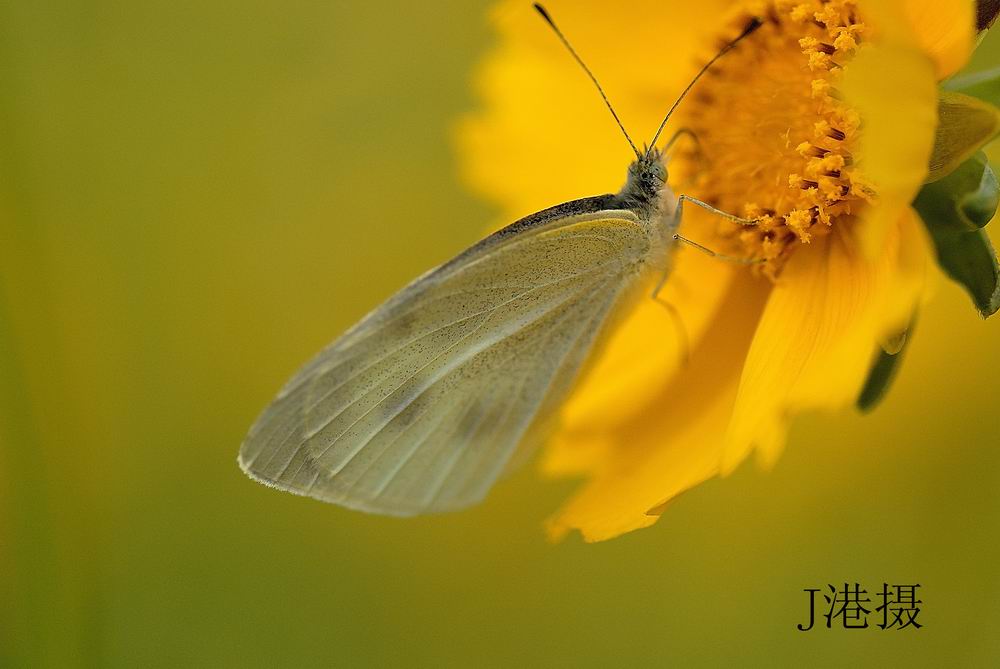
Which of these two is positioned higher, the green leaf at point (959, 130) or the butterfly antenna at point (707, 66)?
the butterfly antenna at point (707, 66)

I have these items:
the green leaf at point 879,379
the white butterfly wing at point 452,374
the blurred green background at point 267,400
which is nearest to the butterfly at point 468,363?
the white butterfly wing at point 452,374

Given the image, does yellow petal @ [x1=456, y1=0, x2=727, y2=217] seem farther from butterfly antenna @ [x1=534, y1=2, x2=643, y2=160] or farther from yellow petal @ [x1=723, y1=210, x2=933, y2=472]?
yellow petal @ [x1=723, y1=210, x2=933, y2=472]

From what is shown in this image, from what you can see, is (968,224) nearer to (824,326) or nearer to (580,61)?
(824,326)

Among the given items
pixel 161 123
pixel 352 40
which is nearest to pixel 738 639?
pixel 352 40

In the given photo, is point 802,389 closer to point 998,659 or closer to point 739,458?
point 739,458

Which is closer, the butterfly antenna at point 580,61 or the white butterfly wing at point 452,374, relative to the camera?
the white butterfly wing at point 452,374

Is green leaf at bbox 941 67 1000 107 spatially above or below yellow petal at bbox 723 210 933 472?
above

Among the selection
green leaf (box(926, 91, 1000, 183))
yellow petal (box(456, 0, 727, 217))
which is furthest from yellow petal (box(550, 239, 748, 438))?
green leaf (box(926, 91, 1000, 183))

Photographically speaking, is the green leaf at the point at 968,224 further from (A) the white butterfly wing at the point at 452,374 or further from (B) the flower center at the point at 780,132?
(A) the white butterfly wing at the point at 452,374

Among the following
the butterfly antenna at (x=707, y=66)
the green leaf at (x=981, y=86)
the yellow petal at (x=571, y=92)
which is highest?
the yellow petal at (x=571, y=92)
